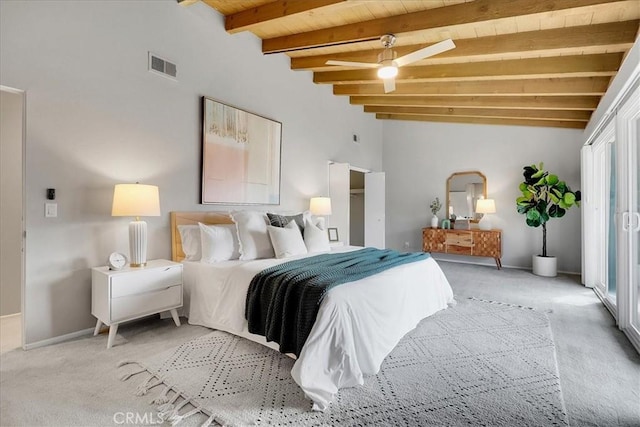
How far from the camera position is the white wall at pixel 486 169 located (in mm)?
6012

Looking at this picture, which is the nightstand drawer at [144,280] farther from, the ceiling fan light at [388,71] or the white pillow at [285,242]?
the ceiling fan light at [388,71]

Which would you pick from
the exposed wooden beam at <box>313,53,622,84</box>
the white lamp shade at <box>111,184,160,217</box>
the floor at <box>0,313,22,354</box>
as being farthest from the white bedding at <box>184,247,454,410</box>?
the exposed wooden beam at <box>313,53,622,84</box>

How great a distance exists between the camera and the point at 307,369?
76.4 inches

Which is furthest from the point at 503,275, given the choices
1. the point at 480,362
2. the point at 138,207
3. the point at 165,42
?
the point at 165,42

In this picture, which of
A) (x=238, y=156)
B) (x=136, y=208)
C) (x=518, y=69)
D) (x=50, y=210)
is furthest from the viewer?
(x=238, y=156)

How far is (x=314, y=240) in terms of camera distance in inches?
156

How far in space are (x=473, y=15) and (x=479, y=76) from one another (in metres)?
1.20

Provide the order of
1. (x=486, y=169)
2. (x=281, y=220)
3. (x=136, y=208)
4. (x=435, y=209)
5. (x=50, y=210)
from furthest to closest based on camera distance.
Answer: (x=435, y=209) < (x=486, y=169) < (x=281, y=220) < (x=136, y=208) < (x=50, y=210)

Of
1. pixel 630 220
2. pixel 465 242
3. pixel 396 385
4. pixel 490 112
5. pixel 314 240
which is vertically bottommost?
pixel 396 385

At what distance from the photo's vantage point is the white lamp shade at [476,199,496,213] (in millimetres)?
6324

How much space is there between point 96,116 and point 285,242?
210 centimetres

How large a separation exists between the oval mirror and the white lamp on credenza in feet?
19.3

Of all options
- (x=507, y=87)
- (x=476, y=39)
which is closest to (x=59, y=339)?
(x=476, y=39)

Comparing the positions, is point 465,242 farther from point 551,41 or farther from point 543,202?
point 551,41
